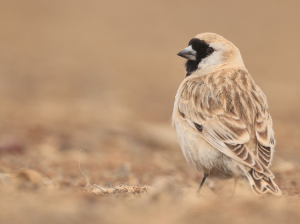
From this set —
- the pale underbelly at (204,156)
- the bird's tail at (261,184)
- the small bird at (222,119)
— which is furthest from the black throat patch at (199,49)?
the bird's tail at (261,184)

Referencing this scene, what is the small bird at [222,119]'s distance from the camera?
4.56 metres

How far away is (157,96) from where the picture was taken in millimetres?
12273

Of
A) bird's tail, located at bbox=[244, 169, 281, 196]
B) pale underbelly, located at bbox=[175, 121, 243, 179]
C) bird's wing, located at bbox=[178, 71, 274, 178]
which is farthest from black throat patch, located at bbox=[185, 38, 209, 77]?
bird's tail, located at bbox=[244, 169, 281, 196]

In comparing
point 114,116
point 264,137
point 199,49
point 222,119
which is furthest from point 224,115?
point 114,116

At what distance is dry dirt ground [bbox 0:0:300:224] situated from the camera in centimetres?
377

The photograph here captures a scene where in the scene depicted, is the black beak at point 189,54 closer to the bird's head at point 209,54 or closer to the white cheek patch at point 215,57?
the bird's head at point 209,54

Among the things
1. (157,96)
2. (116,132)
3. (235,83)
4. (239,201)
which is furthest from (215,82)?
(157,96)

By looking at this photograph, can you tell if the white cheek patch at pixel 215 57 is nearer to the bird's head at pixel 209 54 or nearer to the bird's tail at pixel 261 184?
the bird's head at pixel 209 54

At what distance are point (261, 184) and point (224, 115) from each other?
92cm

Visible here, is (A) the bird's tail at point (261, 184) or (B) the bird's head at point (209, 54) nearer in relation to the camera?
(A) the bird's tail at point (261, 184)

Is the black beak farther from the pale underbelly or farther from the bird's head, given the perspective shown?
the pale underbelly

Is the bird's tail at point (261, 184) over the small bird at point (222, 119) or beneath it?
beneath

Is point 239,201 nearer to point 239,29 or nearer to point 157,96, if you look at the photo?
point 157,96

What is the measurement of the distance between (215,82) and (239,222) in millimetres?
2280
